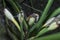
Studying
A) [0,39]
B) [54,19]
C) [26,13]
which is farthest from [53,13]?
[0,39]

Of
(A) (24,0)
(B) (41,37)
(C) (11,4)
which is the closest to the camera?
(B) (41,37)

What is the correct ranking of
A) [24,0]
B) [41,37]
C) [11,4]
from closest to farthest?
[41,37] → [11,4] → [24,0]

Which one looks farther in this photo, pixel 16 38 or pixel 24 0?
pixel 24 0

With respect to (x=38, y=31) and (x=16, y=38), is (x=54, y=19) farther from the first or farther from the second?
(x=16, y=38)

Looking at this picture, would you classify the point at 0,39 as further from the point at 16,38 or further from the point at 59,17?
the point at 59,17

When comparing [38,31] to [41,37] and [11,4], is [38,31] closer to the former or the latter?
[41,37]

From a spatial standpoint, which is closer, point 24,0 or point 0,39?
point 0,39

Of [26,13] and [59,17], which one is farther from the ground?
[59,17]

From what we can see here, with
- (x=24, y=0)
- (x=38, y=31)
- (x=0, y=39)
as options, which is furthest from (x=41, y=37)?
Answer: (x=24, y=0)
